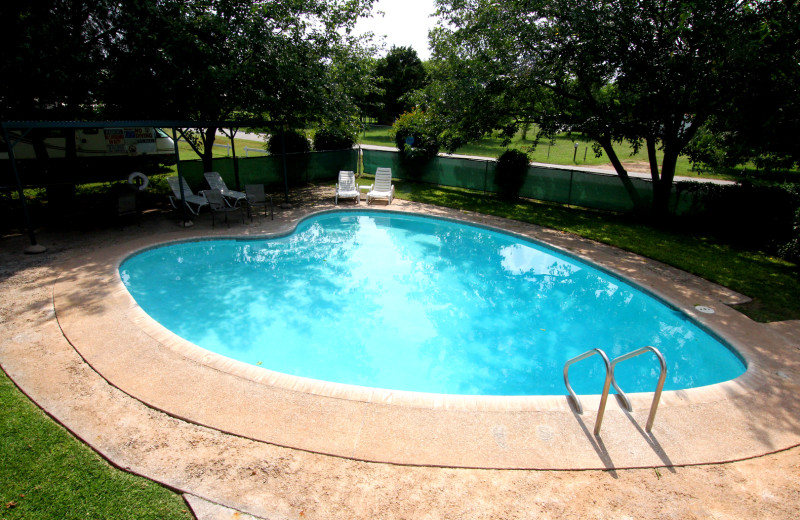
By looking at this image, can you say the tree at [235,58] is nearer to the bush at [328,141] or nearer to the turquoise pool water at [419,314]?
the turquoise pool water at [419,314]

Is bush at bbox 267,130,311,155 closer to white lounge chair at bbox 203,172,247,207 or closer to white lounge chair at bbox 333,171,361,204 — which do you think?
white lounge chair at bbox 333,171,361,204

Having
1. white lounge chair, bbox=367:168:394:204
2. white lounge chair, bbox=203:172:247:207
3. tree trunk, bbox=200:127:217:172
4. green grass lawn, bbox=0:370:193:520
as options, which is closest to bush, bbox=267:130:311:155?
tree trunk, bbox=200:127:217:172

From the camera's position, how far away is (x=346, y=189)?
572 inches

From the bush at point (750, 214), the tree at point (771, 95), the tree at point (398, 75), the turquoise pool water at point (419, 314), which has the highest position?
the tree at point (398, 75)

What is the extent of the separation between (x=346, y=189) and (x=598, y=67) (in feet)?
25.9

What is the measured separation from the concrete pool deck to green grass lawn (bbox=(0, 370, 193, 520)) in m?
0.14

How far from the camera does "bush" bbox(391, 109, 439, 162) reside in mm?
16656

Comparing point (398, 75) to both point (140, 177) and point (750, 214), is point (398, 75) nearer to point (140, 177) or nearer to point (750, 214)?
point (140, 177)

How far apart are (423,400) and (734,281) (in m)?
7.37

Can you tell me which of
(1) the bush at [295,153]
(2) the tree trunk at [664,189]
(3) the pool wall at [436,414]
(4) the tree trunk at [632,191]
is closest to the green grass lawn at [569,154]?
(1) the bush at [295,153]

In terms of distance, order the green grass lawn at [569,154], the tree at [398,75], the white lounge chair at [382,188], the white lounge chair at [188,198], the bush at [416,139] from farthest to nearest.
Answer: the tree at [398,75]
the green grass lawn at [569,154]
the bush at [416,139]
the white lounge chair at [382,188]
the white lounge chair at [188,198]

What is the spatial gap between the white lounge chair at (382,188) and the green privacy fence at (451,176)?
3.13 m

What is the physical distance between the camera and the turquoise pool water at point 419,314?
648cm

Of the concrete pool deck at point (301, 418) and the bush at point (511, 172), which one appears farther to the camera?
the bush at point (511, 172)
